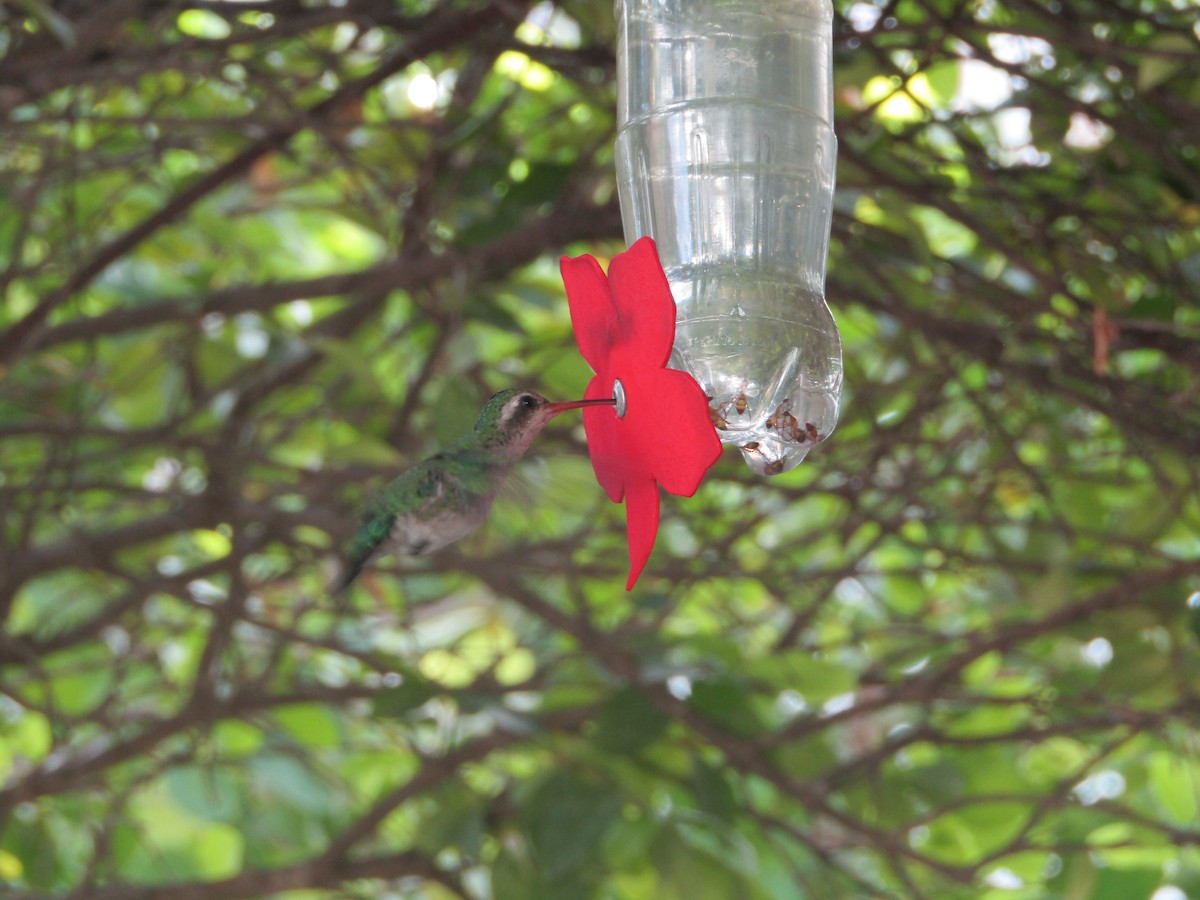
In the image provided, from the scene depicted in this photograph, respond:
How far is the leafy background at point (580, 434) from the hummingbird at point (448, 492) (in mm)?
367

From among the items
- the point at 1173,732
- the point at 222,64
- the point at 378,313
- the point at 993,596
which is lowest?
the point at 1173,732

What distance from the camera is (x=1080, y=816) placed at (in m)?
3.22

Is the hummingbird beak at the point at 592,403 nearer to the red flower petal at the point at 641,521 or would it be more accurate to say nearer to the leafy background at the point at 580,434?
the red flower petal at the point at 641,521

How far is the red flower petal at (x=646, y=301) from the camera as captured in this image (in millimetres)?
1198

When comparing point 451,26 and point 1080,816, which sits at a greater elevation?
point 451,26

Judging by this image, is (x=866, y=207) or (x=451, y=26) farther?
(x=866, y=207)

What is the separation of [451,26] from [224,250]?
94 cm

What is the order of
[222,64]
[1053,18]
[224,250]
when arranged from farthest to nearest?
[224,250]
[222,64]
[1053,18]

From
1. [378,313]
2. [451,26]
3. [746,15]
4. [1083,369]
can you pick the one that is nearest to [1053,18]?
[1083,369]

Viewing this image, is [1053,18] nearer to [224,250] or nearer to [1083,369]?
[1083,369]

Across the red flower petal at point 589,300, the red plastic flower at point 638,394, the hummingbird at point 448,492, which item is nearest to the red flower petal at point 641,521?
the red plastic flower at point 638,394

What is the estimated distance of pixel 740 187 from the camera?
163 centimetres

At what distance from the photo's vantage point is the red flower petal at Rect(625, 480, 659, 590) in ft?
4.14

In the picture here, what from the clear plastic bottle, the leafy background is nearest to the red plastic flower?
the clear plastic bottle
